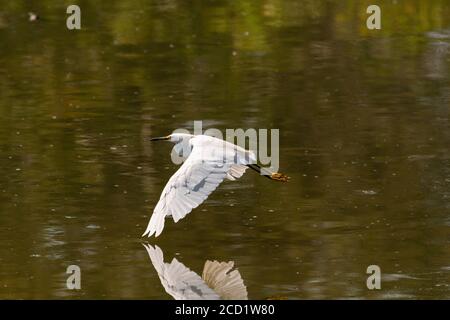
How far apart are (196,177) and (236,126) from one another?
4.99m

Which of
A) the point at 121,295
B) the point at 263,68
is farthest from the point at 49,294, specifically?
the point at 263,68

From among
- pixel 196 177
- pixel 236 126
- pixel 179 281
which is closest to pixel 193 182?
pixel 196 177

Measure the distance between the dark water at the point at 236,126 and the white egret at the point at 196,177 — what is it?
21.7 inches

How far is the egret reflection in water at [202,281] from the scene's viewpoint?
11086mm

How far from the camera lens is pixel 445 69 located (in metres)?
19.5

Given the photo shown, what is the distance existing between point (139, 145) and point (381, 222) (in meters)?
4.03

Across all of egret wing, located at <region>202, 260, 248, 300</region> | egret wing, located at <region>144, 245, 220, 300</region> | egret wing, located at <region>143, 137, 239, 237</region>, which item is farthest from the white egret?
egret wing, located at <region>202, 260, 248, 300</region>

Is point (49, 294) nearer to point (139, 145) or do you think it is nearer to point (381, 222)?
point (381, 222)

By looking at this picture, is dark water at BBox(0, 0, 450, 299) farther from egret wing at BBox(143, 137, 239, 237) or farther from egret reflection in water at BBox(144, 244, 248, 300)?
egret wing at BBox(143, 137, 239, 237)

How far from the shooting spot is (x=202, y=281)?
11.4m

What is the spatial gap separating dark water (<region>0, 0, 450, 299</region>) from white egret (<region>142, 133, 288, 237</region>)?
55cm

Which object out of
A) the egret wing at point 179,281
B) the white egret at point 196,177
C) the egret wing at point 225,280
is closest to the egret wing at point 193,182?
the white egret at point 196,177

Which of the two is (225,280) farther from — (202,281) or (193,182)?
(193,182)

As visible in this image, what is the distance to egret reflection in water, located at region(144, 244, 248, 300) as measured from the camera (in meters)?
11.1
